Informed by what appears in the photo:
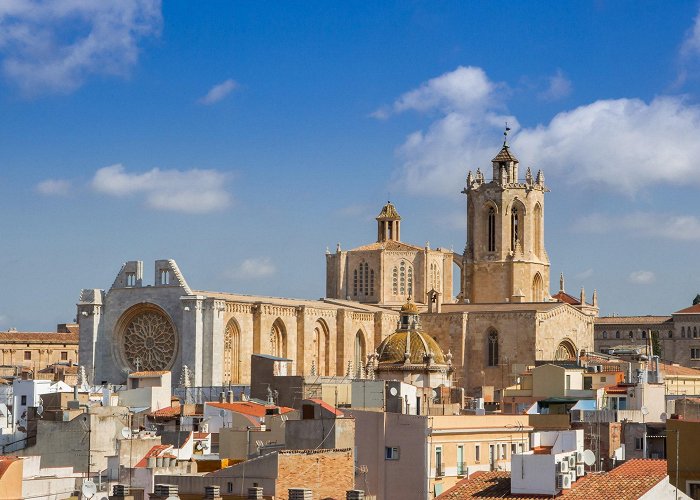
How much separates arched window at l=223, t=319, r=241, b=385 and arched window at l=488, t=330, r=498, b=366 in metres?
14.7

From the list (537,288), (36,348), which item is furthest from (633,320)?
(36,348)

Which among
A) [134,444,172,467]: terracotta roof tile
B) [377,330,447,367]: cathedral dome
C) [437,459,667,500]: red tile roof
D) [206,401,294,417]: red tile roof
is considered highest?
[377,330,447,367]: cathedral dome

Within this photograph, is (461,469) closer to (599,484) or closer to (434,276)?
Result: (599,484)

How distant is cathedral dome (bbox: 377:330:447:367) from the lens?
213 ft

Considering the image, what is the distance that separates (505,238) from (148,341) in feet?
80.4

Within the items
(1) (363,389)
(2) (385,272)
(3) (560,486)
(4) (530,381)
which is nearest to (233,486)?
(3) (560,486)

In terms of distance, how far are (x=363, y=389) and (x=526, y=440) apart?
31.3 ft

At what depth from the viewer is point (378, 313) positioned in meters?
100

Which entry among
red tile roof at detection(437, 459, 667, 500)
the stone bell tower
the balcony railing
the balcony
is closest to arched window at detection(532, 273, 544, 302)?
the stone bell tower

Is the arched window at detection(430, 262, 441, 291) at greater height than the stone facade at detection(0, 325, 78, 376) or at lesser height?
greater

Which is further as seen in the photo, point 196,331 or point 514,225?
point 514,225

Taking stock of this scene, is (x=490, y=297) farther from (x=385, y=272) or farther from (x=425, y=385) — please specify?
(x=425, y=385)

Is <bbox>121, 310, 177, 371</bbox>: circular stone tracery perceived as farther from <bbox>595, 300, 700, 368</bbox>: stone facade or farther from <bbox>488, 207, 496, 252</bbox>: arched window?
<bbox>595, 300, 700, 368</bbox>: stone facade

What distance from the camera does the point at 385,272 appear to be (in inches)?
4141
